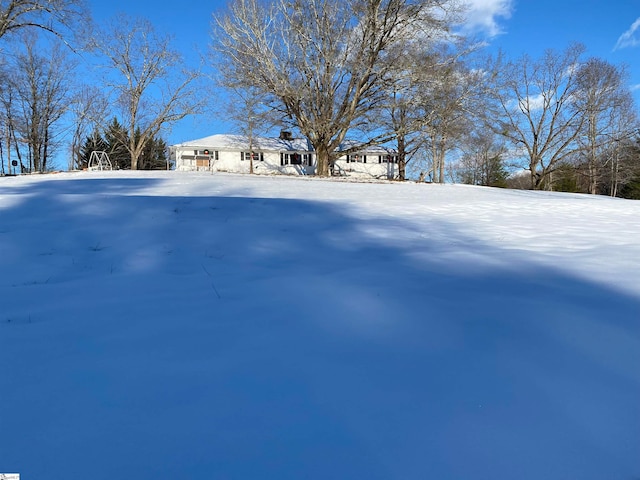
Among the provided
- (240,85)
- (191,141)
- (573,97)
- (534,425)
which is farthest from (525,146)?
(534,425)

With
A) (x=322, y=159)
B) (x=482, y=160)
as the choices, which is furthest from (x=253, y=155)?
(x=482, y=160)

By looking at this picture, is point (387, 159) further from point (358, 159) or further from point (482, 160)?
point (482, 160)

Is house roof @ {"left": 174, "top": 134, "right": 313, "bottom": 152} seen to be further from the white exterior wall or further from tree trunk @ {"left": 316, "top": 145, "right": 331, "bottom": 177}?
tree trunk @ {"left": 316, "top": 145, "right": 331, "bottom": 177}

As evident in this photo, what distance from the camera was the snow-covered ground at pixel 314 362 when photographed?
1.17 meters

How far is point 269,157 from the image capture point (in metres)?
32.8

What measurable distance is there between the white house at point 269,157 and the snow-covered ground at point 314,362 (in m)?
28.3

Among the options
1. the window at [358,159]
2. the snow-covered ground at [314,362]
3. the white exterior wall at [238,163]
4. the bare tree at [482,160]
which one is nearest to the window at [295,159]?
the white exterior wall at [238,163]

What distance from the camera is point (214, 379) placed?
1525 mm

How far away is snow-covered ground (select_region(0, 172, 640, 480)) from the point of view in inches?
45.9

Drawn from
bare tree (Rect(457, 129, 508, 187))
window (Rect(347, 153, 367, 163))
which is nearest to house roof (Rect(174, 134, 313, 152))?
window (Rect(347, 153, 367, 163))

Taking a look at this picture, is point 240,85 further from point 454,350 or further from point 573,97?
point 573,97

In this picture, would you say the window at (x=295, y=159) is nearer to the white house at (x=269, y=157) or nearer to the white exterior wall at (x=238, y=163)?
the white house at (x=269, y=157)

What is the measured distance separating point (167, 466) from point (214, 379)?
42cm

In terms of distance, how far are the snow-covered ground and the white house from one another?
28280 millimetres
